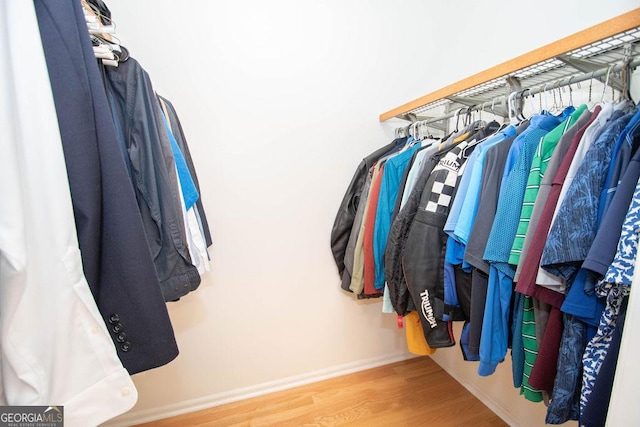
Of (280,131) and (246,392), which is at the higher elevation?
(280,131)

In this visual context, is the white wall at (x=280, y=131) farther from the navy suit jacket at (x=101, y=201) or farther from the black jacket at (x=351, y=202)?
the navy suit jacket at (x=101, y=201)

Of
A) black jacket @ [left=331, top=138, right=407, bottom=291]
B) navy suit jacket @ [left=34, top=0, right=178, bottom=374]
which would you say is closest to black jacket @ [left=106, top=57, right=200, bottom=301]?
navy suit jacket @ [left=34, top=0, right=178, bottom=374]

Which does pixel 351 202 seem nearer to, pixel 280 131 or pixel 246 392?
pixel 280 131

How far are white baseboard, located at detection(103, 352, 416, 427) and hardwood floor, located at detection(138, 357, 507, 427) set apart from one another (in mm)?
25

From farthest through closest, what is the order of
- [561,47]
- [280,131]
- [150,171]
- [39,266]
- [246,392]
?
1. [246,392]
2. [280,131]
3. [150,171]
4. [561,47]
5. [39,266]

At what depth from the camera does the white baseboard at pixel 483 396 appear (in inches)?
50.6

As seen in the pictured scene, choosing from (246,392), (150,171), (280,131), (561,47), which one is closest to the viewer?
(561,47)

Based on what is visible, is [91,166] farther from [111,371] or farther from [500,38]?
[500,38]

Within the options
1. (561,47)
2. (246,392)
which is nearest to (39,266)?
(561,47)

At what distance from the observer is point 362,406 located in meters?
1.40

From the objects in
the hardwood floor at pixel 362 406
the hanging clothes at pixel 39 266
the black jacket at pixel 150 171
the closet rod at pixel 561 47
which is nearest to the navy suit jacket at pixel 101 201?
the hanging clothes at pixel 39 266

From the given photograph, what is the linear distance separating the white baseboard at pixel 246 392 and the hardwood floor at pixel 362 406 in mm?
25

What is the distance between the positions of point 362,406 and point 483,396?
0.65 metres

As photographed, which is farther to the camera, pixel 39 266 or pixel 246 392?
pixel 246 392
